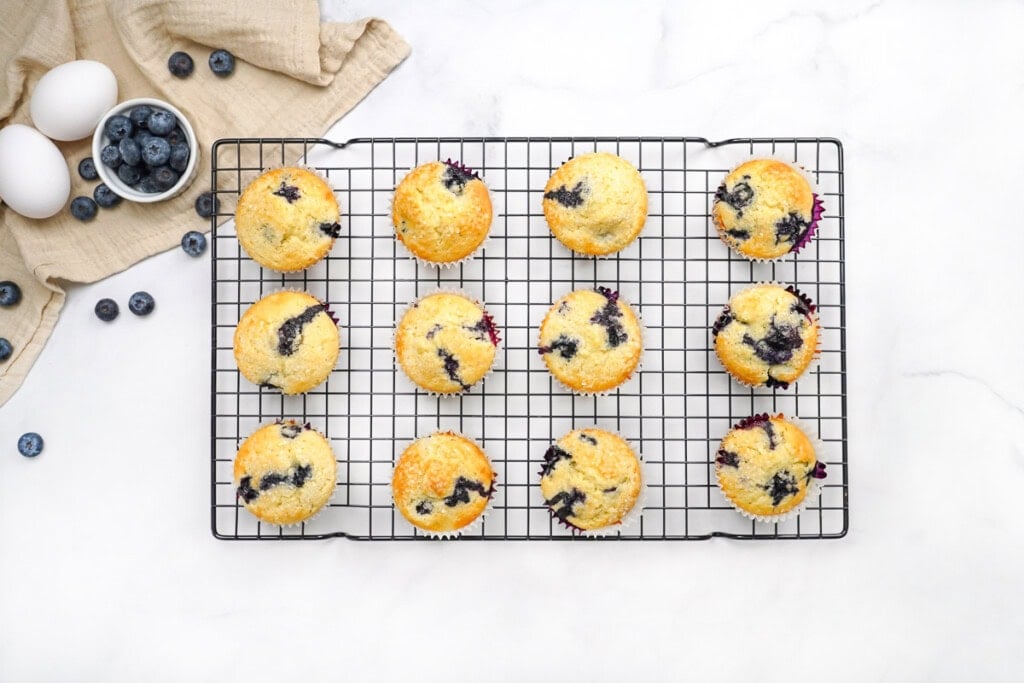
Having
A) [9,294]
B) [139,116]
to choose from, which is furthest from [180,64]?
[9,294]

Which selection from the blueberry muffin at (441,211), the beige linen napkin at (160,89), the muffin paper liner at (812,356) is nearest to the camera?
the blueberry muffin at (441,211)

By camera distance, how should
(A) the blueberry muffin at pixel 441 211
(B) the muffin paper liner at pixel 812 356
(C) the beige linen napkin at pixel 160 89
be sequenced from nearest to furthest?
(A) the blueberry muffin at pixel 441 211 → (B) the muffin paper liner at pixel 812 356 → (C) the beige linen napkin at pixel 160 89

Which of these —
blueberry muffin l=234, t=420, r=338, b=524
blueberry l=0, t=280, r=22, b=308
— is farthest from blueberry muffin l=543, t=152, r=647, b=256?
blueberry l=0, t=280, r=22, b=308

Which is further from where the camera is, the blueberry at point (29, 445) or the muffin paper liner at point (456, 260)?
the blueberry at point (29, 445)

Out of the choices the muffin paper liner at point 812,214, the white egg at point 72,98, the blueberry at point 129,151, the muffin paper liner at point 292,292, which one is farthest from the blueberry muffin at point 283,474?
the muffin paper liner at point 812,214

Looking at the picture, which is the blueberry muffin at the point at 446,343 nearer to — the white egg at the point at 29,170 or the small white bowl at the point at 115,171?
the small white bowl at the point at 115,171

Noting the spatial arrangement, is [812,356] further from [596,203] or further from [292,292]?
[292,292]

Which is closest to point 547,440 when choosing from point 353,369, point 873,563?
point 353,369

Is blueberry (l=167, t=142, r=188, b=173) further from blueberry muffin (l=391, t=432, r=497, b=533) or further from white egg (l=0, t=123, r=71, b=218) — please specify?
blueberry muffin (l=391, t=432, r=497, b=533)
